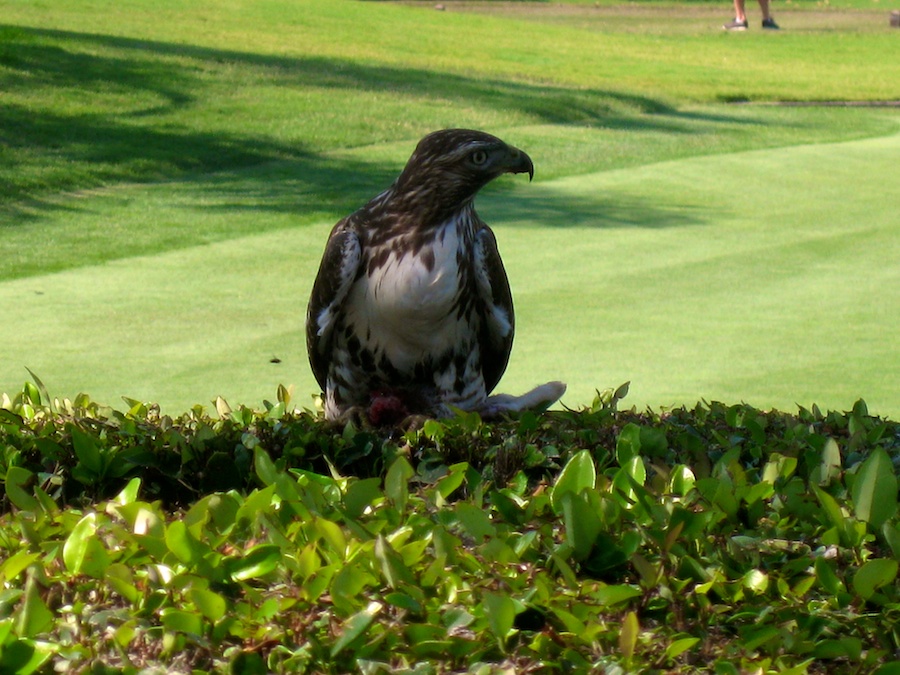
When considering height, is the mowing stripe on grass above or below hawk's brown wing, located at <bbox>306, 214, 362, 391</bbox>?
below

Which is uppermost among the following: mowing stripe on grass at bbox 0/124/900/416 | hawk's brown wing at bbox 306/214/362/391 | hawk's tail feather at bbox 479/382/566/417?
hawk's brown wing at bbox 306/214/362/391

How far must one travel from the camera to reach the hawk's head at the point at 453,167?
149 inches

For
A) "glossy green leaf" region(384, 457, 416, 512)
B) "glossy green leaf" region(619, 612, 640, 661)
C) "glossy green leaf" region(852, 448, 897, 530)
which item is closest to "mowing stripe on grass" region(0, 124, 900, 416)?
"glossy green leaf" region(384, 457, 416, 512)

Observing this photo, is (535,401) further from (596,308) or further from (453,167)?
(596,308)

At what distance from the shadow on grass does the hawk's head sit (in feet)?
21.7

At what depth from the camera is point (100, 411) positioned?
13.1 ft

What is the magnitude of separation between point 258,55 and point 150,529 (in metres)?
17.2

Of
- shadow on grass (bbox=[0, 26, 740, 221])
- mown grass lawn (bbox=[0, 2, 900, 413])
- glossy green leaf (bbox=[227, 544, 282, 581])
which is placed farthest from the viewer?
shadow on grass (bbox=[0, 26, 740, 221])

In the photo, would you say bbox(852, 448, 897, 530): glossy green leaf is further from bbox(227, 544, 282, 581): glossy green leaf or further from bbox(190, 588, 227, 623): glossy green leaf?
bbox(190, 588, 227, 623): glossy green leaf

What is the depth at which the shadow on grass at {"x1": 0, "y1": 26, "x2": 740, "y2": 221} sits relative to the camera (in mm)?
11586

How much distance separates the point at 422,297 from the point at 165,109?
37.1ft

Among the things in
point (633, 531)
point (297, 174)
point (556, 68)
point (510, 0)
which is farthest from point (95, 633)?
point (510, 0)

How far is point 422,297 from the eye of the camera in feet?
12.4

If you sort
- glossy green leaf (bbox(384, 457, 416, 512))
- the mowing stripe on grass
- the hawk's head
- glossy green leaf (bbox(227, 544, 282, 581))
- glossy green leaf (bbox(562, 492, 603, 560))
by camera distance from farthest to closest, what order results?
the mowing stripe on grass
the hawk's head
glossy green leaf (bbox(384, 457, 416, 512))
glossy green leaf (bbox(562, 492, 603, 560))
glossy green leaf (bbox(227, 544, 282, 581))
